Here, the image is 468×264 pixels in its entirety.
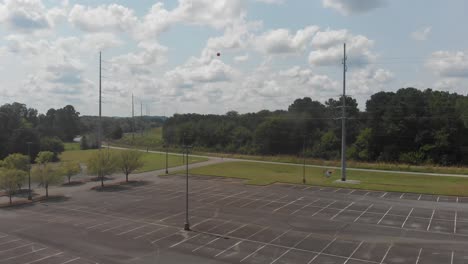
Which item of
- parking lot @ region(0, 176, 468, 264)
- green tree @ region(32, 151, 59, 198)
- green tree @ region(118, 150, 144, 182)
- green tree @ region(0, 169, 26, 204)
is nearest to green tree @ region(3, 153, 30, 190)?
green tree @ region(32, 151, 59, 198)

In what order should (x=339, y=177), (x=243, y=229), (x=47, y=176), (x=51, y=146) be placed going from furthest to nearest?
(x=51, y=146) < (x=339, y=177) < (x=47, y=176) < (x=243, y=229)

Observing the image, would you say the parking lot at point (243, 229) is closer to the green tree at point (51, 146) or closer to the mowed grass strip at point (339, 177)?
the mowed grass strip at point (339, 177)

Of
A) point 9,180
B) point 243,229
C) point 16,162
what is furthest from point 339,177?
point 16,162

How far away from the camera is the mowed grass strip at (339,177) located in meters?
43.9

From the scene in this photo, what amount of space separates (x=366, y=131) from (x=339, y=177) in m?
35.0

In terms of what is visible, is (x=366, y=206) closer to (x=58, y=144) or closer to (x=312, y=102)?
(x=58, y=144)

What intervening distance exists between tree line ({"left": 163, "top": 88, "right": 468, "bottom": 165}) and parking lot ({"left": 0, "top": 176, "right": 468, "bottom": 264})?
26924 mm

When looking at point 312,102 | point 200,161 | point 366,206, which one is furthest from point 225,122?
point 366,206

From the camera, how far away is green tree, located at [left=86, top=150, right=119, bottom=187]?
164 ft

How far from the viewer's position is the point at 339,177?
5509 centimetres

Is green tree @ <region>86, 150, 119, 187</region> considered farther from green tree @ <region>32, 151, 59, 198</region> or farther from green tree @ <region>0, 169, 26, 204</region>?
green tree @ <region>0, 169, 26, 204</region>

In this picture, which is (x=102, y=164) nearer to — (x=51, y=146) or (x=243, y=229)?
(x=243, y=229)

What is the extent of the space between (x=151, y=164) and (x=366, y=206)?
156ft

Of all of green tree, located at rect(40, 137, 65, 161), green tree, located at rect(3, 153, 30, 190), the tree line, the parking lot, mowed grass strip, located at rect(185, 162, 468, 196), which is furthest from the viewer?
green tree, located at rect(40, 137, 65, 161)
